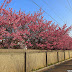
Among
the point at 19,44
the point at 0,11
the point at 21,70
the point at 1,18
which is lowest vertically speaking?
the point at 21,70

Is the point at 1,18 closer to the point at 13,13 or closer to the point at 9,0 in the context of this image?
the point at 9,0

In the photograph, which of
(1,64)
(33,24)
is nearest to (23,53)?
(1,64)

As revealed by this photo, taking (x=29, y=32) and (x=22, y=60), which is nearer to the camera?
(x=22, y=60)

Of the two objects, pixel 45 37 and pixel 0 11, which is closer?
pixel 0 11

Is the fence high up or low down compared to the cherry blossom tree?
down

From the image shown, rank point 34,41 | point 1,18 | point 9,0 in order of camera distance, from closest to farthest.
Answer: point 1,18, point 9,0, point 34,41

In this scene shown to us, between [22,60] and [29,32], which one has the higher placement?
[29,32]

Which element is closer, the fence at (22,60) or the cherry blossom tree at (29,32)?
the fence at (22,60)

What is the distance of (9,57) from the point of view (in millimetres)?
7863

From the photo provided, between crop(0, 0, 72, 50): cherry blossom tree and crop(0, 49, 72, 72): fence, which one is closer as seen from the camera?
crop(0, 49, 72, 72): fence

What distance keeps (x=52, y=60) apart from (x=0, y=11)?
8.40 metres

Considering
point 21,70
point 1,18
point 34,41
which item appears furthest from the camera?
point 34,41

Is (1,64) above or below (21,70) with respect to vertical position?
above

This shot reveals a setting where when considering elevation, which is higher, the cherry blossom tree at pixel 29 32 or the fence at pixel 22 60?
the cherry blossom tree at pixel 29 32
